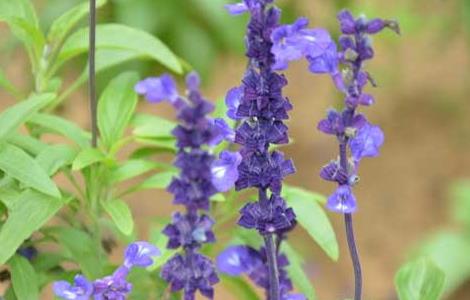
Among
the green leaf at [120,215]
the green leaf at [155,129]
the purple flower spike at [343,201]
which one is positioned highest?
the purple flower spike at [343,201]

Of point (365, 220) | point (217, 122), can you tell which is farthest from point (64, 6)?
point (217, 122)

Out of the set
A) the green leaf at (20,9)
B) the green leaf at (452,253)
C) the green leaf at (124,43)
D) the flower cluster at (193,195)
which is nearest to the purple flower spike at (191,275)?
the flower cluster at (193,195)

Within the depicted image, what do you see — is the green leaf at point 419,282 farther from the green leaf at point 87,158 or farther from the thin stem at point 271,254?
the green leaf at point 87,158

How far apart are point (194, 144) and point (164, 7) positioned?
1.76 metres

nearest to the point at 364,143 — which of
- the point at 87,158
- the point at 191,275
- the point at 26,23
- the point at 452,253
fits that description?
the point at 191,275

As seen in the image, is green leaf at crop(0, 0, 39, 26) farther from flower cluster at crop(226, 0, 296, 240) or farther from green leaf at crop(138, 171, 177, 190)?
flower cluster at crop(226, 0, 296, 240)

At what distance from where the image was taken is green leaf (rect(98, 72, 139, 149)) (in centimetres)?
158

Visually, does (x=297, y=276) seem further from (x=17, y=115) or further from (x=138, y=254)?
(x=17, y=115)

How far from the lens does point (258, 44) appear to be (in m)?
1.19

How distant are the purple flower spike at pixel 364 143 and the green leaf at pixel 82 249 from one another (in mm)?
384

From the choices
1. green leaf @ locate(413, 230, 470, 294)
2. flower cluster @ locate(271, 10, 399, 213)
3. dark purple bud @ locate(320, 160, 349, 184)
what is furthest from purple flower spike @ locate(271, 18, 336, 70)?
green leaf @ locate(413, 230, 470, 294)

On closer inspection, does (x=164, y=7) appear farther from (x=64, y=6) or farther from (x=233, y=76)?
(x=233, y=76)

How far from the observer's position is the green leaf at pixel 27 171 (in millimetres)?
1312

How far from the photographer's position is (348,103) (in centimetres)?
125
